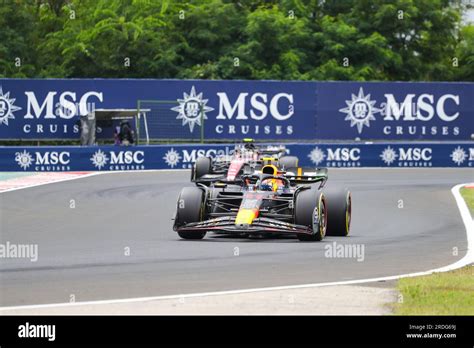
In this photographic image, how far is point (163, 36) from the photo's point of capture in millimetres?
53781

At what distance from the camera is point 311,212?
16.8 metres

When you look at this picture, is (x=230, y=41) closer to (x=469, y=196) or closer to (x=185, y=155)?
(x=185, y=155)

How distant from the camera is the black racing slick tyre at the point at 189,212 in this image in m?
17.2

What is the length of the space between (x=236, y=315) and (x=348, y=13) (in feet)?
156

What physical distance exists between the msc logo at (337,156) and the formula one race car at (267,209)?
18550 mm

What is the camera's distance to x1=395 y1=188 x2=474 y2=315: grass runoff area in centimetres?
1074

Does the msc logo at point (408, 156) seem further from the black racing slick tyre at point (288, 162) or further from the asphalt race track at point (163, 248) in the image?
the asphalt race track at point (163, 248)

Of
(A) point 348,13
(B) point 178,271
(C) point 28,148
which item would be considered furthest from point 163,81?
(B) point 178,271

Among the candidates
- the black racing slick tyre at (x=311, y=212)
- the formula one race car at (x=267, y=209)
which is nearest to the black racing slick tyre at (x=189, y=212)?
the formula one race car at (x=267, y=209)

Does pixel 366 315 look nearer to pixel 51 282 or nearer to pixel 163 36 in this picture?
pixel 51 282

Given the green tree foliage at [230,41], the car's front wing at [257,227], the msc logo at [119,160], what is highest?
the green tree foliage at [230,41]

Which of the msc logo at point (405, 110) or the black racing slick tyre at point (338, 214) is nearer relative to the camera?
the black racing slick tyre at point (338, 214)

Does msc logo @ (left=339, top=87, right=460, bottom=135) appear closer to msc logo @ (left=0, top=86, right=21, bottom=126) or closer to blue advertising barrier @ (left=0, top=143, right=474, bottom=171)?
blue advertising barrier @ (left=0, top=143, right=474, bottom=171)

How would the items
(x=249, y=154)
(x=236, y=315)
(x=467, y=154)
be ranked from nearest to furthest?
(x=236, y=315)
(x=249, y=154)
(x=467, y=154)
